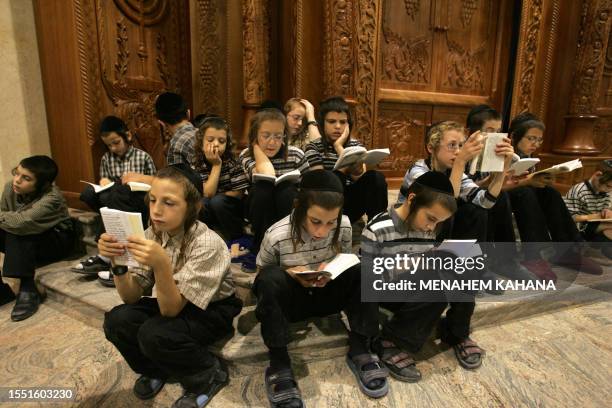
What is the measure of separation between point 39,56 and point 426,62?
138 inches

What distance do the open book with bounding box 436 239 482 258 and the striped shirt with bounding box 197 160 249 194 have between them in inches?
48.9

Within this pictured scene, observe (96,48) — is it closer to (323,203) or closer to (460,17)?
(323,203)

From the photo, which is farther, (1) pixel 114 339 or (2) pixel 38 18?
(2) pixel 38 18

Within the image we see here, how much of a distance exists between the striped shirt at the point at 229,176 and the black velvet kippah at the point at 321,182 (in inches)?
34.7

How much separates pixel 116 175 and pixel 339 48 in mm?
1988

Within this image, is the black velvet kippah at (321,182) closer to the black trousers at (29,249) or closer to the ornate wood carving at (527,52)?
the black trousers at (29,249)

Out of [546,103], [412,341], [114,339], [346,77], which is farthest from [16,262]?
[546,103]

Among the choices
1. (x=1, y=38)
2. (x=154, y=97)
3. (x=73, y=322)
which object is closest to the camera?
(x=73, y=322)

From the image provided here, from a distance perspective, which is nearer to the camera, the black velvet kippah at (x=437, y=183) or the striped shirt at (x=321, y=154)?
the black velvet kippah at (x=437, y=183)

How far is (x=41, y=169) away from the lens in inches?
87.5

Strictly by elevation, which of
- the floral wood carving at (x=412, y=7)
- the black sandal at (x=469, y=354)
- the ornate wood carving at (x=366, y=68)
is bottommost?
the black sandal at (x=469, y=354)

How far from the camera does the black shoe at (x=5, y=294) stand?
7.08ft

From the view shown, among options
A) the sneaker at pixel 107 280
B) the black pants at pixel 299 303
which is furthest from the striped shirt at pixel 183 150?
the black pants at pixel 299 303

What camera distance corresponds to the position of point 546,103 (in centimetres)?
394
